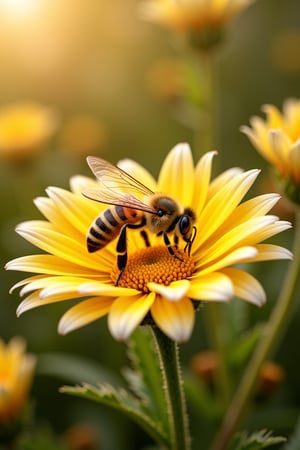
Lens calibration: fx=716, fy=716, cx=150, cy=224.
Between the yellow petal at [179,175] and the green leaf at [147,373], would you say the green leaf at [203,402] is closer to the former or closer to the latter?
the green leaf at [147,373]

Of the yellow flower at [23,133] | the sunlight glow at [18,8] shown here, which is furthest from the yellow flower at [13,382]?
the sunlight glow at [18,8]

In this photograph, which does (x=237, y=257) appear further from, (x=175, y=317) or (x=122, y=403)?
(x=122, y=403)

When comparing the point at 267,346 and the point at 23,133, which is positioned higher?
the point at 23,133

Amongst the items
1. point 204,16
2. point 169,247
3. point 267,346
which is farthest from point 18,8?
point 267,346

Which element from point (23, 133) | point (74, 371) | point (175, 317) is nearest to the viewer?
point (175, 317)

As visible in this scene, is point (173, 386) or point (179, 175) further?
point (179, 175)

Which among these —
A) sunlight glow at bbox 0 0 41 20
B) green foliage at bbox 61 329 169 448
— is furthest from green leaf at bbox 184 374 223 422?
sunlight glow at bbox 0 0 41 20

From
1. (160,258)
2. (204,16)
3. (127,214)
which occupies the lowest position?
(160,258)
